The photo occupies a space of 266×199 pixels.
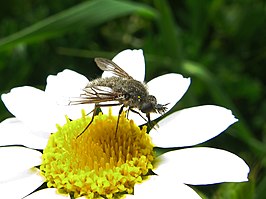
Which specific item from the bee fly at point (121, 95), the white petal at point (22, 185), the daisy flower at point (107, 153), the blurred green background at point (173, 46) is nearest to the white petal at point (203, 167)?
the daisy flower at point (107, 153)

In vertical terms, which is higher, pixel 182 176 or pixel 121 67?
pixel 121 67

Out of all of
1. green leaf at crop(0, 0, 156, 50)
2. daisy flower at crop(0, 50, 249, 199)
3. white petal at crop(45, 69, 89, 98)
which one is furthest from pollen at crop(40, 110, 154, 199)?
green leaf at crop(0, 0, 156, 50)

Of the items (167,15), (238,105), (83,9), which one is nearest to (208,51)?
(238,105)

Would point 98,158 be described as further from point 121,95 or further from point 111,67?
point 111,67

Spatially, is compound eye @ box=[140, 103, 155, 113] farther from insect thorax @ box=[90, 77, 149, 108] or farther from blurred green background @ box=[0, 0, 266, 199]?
blurred green background @ box=[0, 0, 266, 199]

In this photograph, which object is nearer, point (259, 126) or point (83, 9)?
point (83, 9)

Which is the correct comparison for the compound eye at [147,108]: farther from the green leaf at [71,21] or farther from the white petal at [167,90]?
Result: the green leaf at [71,21]

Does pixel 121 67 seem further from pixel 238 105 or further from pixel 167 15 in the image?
pixel 238 105

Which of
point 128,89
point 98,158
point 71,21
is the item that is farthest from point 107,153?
point 71,21
